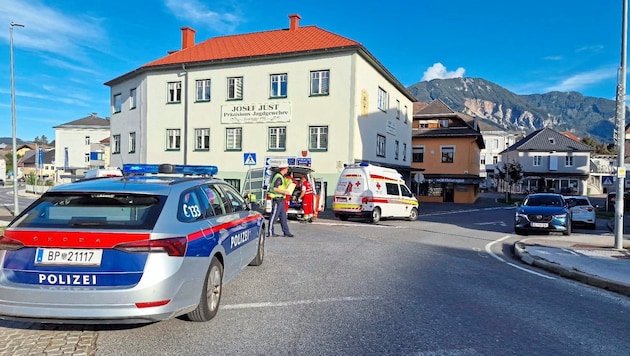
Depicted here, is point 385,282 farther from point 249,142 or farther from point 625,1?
point 249,142

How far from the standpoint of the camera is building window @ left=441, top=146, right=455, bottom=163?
44.9m

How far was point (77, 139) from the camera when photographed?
215ft

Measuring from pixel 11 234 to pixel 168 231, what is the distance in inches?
54.6

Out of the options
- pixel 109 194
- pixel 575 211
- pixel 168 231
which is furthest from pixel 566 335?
pixel 575 211

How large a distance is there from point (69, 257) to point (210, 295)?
4.93ft

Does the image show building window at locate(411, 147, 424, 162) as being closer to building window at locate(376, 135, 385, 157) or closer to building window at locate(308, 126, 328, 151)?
building window at locate(376, 135, 385, 157)

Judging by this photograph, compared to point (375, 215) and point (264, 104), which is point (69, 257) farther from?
point (264, 104)

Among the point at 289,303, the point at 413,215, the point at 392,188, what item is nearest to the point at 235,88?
the point at 392,188

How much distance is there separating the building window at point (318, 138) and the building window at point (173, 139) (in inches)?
388

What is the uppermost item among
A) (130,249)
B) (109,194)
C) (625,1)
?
(625,1)

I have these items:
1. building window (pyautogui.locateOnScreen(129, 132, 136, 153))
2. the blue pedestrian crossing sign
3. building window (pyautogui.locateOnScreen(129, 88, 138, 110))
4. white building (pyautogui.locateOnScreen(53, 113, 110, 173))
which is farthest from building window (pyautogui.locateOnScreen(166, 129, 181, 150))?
white building (pyautogui.locateOnScreen(53, 113, 110, 173))

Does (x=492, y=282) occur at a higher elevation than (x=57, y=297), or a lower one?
lower

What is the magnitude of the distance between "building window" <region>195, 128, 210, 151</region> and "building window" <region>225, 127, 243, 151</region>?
1.52 m

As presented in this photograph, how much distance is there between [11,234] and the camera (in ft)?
13.3
